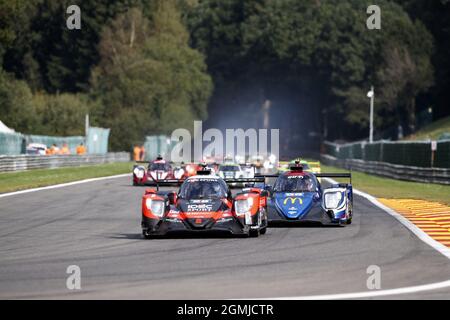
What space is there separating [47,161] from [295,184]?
36.3 m

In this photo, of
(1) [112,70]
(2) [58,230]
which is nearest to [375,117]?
(1) [112,70]

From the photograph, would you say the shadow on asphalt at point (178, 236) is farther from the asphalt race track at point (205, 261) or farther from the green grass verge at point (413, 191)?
the green grass verge at point (413, 191)

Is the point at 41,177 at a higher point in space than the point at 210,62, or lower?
lower

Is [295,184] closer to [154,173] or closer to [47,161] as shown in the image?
[154,173]

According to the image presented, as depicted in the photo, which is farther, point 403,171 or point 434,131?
point 434,131

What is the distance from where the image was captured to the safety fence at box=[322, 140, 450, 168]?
1729 inches

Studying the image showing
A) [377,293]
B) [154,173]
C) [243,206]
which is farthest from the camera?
[154,173]

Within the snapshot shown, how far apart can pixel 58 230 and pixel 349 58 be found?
299 feet

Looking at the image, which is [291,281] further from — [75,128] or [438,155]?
[75,128]

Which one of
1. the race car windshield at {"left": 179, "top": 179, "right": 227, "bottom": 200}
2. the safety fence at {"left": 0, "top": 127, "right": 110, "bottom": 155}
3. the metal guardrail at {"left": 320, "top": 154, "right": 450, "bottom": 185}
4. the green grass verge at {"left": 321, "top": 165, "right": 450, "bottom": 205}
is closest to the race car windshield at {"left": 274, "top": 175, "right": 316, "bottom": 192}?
the race car windshield at {"left": 179, "top": 179, "right": 227, "bottom": 200}

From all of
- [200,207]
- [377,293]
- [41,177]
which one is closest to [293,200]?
[200,207]

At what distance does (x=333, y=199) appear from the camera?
865 inches

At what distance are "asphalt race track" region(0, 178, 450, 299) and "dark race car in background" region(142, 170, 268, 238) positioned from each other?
1.02 feet

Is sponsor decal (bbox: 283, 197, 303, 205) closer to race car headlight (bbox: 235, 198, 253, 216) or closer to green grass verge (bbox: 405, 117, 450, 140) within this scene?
race car headlight (bbox: 235, 198, 253, 216)
